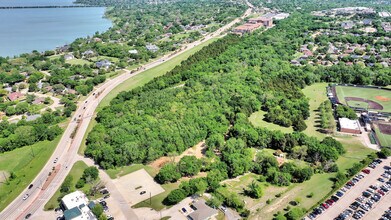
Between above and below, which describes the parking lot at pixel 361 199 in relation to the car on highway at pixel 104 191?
below

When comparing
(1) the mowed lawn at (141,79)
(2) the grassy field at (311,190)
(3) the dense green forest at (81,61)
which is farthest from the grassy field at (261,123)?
(3) the dense green forest at (81,61)

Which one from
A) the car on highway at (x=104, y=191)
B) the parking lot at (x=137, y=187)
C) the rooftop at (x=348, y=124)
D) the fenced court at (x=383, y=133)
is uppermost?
the car on highway at (x=104, y=191)

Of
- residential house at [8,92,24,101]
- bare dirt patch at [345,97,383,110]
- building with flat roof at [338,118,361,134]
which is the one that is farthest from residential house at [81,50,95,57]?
building with flat roof at [338,118,361,134]

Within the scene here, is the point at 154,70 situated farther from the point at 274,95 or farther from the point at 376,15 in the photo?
the point at 376,15

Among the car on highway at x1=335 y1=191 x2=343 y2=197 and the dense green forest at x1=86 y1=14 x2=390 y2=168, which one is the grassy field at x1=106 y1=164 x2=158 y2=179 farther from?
the car on highway at x1=335 y1=191 x2=343 y2=197

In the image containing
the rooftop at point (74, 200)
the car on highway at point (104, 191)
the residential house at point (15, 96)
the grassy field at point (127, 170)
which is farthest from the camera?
the residential house at point (15, 96)

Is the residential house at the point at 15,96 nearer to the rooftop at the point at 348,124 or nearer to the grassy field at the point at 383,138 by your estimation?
the rooftop at the point at 348,124
